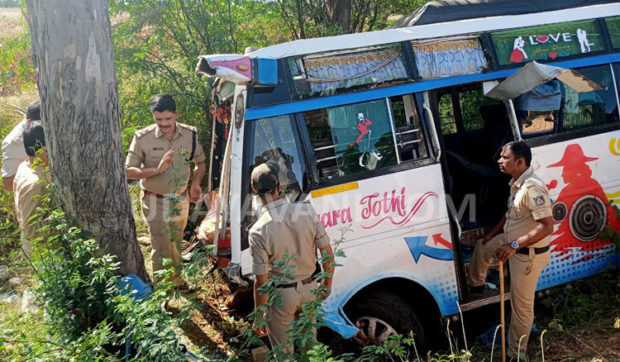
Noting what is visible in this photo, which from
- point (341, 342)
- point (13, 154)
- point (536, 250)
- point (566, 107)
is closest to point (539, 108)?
point (566, 107)

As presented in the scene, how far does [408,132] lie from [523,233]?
1.26m

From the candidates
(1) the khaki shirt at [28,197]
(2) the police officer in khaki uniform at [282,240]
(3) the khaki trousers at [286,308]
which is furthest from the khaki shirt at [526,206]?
(1) the khaki shirt at [28,197]

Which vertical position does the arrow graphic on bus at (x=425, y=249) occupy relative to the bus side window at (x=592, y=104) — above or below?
below

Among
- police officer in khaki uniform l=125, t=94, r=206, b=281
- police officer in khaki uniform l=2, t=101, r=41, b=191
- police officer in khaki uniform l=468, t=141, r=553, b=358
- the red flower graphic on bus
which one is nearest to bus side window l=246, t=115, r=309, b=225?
police officer in khaki uniform l=125, t=94, r=206, b=281

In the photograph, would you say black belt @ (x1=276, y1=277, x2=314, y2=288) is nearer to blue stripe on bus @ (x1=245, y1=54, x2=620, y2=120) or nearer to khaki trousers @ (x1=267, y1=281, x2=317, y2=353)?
khaki trousers @ (x1=267, y1=281, x2=317, y2=353)

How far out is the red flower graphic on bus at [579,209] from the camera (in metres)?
5.25

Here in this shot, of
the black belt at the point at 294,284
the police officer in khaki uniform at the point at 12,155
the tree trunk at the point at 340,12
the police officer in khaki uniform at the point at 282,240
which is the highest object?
the tree trunk at the point at 340,12

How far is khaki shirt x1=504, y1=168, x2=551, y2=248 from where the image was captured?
14.3 feet

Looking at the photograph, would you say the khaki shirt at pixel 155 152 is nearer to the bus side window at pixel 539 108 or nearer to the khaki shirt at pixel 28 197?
the khaki shirt at pixel 28 197

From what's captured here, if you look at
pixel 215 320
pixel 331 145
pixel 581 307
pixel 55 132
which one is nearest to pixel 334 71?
pixel 331 145

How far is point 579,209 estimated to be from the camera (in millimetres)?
5355

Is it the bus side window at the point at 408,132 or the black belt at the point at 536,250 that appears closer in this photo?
the black belt at the point at 536,250

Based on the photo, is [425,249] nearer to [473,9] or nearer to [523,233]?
[523,233]

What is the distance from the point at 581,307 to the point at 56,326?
472cm
